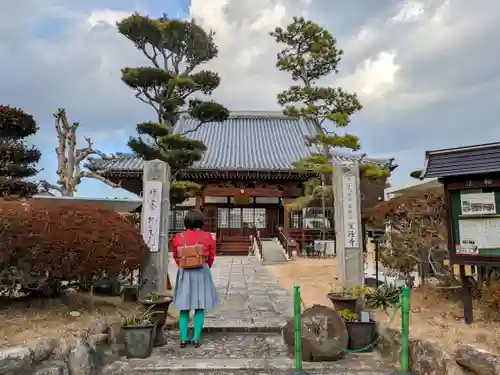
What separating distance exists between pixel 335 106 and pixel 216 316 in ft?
36.0

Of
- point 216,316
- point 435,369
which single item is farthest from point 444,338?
point 216,316

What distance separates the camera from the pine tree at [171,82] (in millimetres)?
14172

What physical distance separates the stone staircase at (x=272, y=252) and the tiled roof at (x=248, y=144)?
3.72m

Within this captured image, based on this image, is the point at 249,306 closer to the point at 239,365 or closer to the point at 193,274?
the point at 193,274

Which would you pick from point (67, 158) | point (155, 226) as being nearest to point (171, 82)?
point (67, 158)

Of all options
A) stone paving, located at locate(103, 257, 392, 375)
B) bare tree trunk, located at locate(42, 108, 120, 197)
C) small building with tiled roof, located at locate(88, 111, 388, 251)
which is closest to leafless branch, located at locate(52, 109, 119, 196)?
bare tree trunk, located at locate(42, 108, 120, 197)

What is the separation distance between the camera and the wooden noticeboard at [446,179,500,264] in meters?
3.93

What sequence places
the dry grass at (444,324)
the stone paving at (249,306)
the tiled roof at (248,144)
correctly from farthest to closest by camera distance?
the tiled roof at (248,144) → the stone paving at (249,306) → the dry grass at (444,324)

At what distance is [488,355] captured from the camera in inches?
126

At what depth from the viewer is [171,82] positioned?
45.8 feet

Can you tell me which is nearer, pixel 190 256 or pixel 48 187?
pixel 190 256

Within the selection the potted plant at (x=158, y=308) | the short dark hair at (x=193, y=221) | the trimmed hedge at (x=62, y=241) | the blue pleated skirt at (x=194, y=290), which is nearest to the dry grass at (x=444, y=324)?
the blue pleated skirt at (x=194, y=290)

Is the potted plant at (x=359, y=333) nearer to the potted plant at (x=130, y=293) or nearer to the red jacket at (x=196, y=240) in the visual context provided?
the red jacket at (x=196, y=240)

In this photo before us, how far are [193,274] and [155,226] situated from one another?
1828 millimetres
